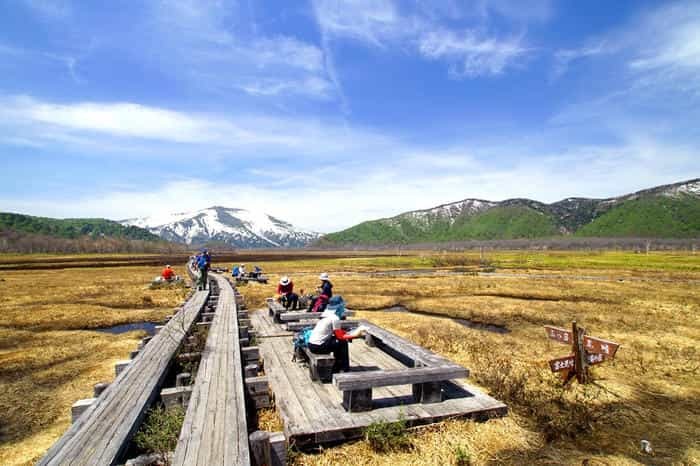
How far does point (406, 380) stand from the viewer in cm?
630

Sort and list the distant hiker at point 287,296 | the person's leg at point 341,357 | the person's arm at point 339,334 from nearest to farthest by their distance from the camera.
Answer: the person's arm at point 339,334
the person's leg at point 341,357
the distant hiker at point 287,296

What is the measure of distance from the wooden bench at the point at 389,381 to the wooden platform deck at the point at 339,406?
0.16 m

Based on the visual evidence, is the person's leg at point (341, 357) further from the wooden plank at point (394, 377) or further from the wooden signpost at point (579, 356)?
the wooden signpost at point (579, 356)

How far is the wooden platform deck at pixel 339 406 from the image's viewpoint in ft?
18.8

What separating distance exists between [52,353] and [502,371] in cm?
1508

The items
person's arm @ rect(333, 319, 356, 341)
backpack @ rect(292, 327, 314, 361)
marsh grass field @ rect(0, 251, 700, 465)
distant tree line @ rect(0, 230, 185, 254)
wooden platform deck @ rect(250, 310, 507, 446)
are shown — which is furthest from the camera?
distant tree line @ rect(0, 230, 185, 254)

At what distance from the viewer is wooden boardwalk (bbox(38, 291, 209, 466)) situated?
3.98m

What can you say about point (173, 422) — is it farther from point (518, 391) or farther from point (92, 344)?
point (92, 344)

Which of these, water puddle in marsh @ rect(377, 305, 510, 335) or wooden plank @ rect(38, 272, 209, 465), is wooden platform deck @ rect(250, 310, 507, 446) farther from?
water puddle in marsh @ rect(377, 305, 510, 335)

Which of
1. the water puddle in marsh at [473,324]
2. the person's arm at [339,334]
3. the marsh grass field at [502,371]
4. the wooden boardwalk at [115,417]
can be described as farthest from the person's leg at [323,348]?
the water puddle in marsh at [473,324]

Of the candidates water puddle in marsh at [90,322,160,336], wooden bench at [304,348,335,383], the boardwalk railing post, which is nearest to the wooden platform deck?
wooden bench at [304,348,335,383]

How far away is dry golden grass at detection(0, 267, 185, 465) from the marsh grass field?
4cm

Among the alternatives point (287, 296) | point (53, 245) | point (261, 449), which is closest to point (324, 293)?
point (287, 296)

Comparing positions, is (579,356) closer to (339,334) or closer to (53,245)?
(339,334)
